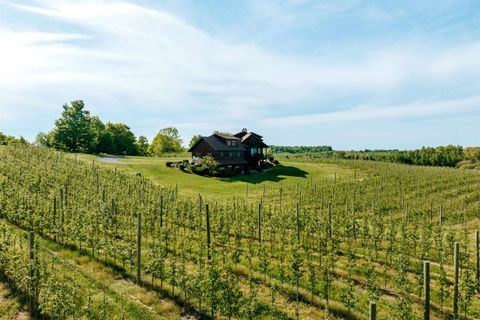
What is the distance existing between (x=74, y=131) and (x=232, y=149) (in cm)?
3944

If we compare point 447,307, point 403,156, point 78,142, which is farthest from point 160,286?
point 403,156

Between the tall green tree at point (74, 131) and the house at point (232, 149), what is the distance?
29.9m

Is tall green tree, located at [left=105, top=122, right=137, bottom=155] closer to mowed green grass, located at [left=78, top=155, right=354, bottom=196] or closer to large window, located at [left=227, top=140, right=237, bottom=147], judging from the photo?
mowed green grass, located at [left=78, top=155, right=354, bottom=196]

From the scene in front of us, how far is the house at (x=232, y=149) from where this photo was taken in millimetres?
59281

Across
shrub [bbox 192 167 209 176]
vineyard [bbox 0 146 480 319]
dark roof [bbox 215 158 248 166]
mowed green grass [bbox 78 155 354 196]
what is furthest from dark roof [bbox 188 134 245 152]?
vineyard [bbox 0 146 480 319]

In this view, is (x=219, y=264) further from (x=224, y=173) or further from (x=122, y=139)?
(x=122, y=139)

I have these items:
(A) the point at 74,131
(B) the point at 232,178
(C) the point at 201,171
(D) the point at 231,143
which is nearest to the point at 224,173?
(B) the point at 232,178

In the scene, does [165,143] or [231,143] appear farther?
[165,143]

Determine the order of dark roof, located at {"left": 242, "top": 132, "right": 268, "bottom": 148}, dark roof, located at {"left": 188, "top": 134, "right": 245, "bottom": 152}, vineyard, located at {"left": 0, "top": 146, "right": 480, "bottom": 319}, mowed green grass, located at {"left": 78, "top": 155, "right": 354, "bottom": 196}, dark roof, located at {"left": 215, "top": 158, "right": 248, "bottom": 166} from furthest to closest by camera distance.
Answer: dark roof, located at {"left": 242, "top": 132, "right": 268, "bottom": 148} → dark roof, located at {"left": 188, "top": 134, "right": 245, "bottom": 152} → dark roof, located at {"left": 215, "top": 158, "right": 248, "bottom": 166} → mowed green grass, located at {"left": 78, "top": 155, "right": 354, "bottom": 196} → vineyard, located at {"left": 0, "top": 146, "right": 480, "bottom": 319}

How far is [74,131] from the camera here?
2977 inches

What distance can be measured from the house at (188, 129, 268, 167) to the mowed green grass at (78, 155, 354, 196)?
4.65 meters

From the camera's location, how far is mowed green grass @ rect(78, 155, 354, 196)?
45.3 metres

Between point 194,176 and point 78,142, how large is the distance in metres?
38.9

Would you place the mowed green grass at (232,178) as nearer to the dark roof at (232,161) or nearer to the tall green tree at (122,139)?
the dark roof at (232,161)
